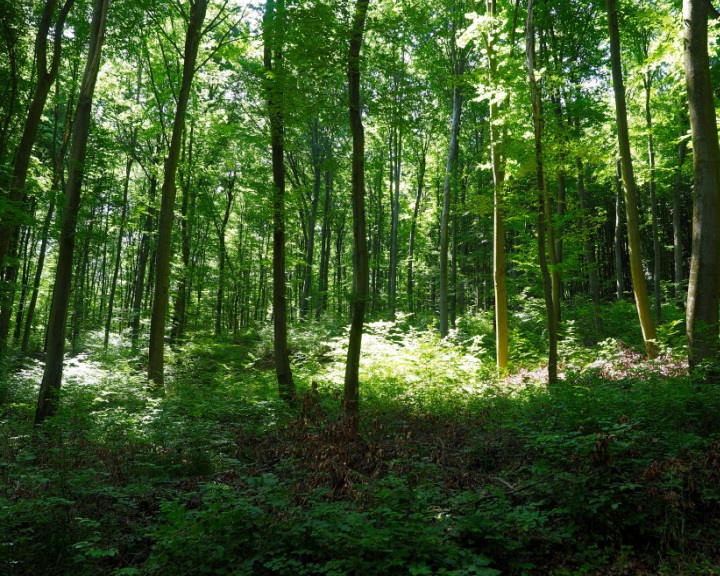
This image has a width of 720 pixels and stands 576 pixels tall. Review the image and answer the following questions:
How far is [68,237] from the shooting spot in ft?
27.2

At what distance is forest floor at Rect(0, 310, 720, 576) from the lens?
346cm

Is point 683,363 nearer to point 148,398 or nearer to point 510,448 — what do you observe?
point 510,448

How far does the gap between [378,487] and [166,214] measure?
8725 mm

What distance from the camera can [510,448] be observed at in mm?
6129

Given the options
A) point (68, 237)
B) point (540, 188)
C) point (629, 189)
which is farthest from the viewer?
point (629, 189)

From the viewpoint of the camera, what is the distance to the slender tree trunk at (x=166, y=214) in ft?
34.9

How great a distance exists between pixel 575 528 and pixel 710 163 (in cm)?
671

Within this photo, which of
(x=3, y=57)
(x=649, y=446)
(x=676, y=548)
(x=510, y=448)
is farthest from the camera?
(x=3, y=57)

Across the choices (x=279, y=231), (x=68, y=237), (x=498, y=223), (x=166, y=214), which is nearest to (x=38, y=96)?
(x=166, y=214)

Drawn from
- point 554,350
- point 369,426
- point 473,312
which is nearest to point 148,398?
point 369,426

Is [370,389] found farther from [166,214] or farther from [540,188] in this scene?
[166,214]

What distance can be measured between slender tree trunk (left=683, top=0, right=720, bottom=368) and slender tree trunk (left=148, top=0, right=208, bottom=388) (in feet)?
32.6

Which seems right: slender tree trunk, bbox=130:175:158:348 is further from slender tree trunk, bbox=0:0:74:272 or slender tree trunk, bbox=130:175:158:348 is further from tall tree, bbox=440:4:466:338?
tall tree, bbox=440:4:466:338

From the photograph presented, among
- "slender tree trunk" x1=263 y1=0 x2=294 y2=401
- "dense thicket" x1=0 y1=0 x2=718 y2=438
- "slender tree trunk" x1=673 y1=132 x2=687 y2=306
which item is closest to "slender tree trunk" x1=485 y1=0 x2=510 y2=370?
"dense thicket" x1=0 y1=0 x2=718 y2=438
